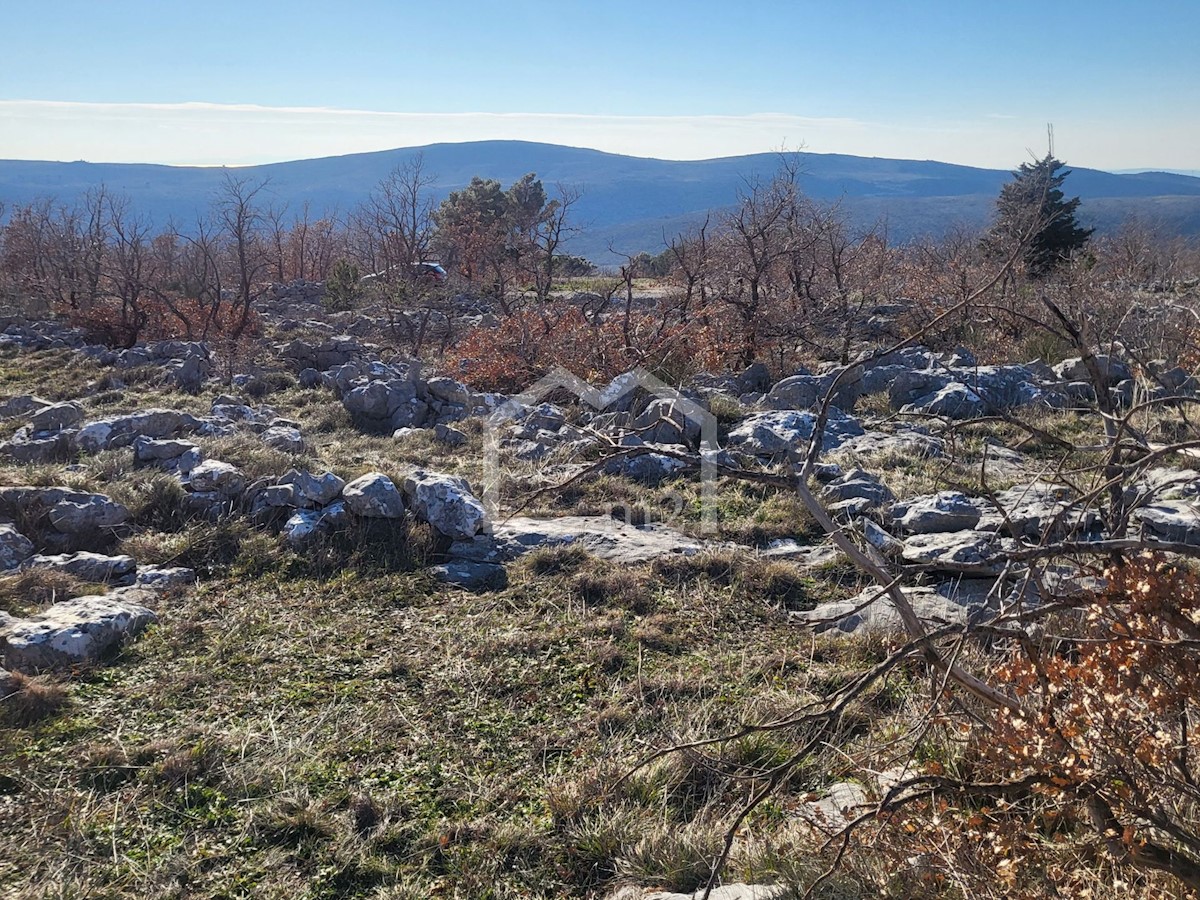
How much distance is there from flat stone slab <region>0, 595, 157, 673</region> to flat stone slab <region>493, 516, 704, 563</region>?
7.10ft

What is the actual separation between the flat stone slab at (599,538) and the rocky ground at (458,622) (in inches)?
1.1

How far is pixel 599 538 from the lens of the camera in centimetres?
548

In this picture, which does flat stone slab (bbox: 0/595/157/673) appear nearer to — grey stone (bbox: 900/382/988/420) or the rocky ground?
the rocky ground

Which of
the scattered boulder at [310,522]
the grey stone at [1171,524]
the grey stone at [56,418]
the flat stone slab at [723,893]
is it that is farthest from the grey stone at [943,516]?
the grey stone at [56,418]

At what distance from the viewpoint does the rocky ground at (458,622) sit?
8.92 ft

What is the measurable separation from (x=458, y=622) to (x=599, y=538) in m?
A: 1.32

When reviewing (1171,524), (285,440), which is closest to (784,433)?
(1171,524)

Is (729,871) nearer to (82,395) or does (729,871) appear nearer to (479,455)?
(479,455)

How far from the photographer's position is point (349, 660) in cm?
406

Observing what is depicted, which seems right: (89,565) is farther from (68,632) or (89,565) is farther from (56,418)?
(56,418)

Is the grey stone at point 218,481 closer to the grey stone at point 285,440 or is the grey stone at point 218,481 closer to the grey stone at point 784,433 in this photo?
the grey stone at point 285,440

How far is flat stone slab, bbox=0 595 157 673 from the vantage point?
149 inches

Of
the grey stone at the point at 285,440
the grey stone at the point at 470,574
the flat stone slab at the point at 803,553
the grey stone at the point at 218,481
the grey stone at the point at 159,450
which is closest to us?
the grey stone at the point at 470,574

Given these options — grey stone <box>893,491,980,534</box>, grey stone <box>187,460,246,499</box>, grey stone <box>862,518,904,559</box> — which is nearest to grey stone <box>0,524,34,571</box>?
grey stone <box>187,460,246,499</box>
